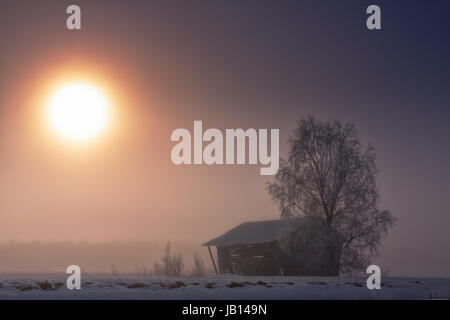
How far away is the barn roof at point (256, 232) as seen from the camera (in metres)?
40.2

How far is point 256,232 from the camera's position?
153ft

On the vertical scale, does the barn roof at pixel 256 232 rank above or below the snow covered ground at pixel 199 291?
above

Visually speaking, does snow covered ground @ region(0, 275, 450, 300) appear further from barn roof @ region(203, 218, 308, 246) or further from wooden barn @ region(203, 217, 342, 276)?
barn roof @ region(203, 218, 308, 246)

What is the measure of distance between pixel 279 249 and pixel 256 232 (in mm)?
4647

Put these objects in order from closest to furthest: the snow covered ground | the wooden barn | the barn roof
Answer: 1. the snow covered ground
2. the wooden barn
3. the barn roof

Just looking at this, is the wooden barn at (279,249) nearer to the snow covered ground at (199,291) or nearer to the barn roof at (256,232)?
the barn roof at (256,232)

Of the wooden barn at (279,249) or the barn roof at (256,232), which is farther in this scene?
the barn roof at (256,232)

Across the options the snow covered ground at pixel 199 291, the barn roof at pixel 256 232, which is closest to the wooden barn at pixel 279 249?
the barn roof at pixel 256 232

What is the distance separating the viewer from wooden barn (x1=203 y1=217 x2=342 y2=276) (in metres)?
38.9

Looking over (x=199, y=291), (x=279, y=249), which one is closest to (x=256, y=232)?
(x=279, y=249)

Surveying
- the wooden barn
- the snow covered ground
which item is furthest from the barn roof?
the snow covered ground

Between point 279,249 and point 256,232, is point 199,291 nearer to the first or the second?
point 279,249
